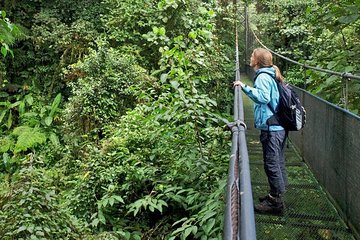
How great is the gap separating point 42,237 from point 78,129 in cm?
368

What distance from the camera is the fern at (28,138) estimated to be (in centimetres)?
689

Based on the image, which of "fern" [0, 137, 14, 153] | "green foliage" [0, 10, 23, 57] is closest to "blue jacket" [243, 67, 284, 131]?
"green foliage" [0, 10, 23, 57]

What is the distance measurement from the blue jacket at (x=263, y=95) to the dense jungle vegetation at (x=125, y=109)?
0.59 m

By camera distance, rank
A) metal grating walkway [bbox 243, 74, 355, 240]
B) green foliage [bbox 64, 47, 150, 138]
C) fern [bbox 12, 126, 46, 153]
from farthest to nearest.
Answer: fern [bbox 12, 126, 46, 153] → green foliage [bbox 64, 47, 150, 138] → metal grating walkway [bbox 243, 74, 355, 240]

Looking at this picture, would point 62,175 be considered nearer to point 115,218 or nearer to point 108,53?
point 115,218

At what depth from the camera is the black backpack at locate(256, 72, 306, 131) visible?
111 inches

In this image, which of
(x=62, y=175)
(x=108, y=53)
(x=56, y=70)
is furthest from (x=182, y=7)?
(x=62, y=175)

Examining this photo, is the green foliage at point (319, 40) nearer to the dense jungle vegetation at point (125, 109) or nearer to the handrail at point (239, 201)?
the dense jungle vegetation at point (125, 109)

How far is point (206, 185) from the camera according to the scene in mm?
3479

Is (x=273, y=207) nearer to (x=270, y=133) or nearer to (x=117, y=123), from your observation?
(x=270, y=133)

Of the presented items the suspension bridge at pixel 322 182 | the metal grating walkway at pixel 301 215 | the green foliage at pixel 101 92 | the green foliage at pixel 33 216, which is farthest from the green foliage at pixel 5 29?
the green foliage at pixel 101 92

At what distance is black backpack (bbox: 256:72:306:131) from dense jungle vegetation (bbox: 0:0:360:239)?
66cm

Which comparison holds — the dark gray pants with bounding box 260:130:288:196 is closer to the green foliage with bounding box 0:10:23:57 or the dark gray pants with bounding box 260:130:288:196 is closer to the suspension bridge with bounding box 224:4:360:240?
the suspension bridge with bounding box 224:4:360:240

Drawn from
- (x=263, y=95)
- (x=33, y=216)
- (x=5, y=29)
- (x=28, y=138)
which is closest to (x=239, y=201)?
(x=263, y=95)
